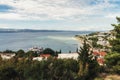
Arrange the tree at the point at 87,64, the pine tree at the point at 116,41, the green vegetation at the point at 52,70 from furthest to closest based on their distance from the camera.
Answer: the pine tree at the point at 116,41, the tree at the point at 87,64, the green vegetation at the point at 52,70

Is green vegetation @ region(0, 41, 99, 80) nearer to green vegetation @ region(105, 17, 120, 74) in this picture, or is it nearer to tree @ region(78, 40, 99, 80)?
tree @ region(78, 40, 99, 80)

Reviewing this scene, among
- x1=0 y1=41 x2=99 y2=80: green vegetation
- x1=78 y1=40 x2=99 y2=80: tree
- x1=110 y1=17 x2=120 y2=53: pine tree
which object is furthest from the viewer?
x1=110 y1=17 x2=120 y2=53: pine tree

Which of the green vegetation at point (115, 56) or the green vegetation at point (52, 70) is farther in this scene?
the green vegetation at point (115, 56)

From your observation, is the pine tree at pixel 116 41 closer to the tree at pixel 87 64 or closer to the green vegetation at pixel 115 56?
the green vegetation at pixel 115 56

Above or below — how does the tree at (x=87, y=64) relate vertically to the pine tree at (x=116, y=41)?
below

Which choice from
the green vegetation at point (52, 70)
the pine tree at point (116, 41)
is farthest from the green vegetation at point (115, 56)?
the green vegetation at point (52, 70)

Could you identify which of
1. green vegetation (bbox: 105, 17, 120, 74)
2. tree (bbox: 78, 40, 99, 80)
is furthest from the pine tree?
tree (bbox: 78, 40, 99, 80)

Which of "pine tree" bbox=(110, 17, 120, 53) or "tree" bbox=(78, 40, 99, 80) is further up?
"pine tree" bbox=(110, 17, 120, 53)

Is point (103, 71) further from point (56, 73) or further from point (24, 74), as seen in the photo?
Answer: point (24, 74)

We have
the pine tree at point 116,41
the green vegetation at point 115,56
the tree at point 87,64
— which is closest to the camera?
the tree at point 87,64

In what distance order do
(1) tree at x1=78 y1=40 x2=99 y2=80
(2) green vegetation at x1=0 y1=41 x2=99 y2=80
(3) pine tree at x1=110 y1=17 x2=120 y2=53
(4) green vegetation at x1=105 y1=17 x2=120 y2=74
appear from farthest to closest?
(3) pine tree at x1=110 y1=17 x2=120 y2=53 < (4) green vegetation at x1=105 y1=17 x2=120 y2=74 < (1) tree at x1=78 y1=40 x2=99 y2=80 < (2) green vegetation at x1=0 y1=41 x2=99 y2=80

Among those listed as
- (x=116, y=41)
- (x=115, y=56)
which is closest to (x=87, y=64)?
(x=115, y=56)

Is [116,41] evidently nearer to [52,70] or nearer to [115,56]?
[115,56]
